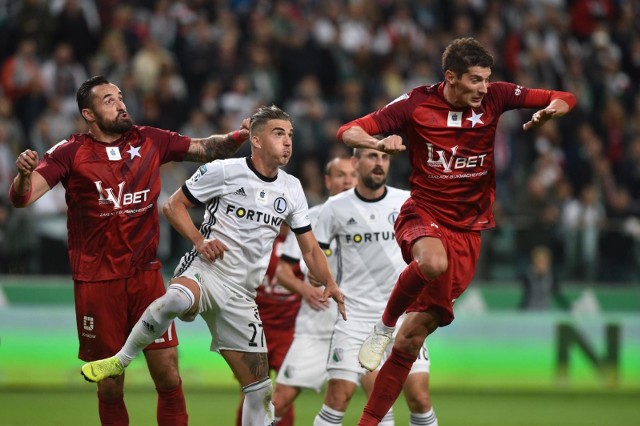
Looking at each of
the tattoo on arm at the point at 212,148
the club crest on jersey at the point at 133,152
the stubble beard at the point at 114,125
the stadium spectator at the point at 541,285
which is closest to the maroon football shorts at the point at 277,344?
the tattoo on arm at the point at 212,148

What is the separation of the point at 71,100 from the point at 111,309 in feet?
27.6

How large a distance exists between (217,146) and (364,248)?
1.68m

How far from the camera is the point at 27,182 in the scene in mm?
7879

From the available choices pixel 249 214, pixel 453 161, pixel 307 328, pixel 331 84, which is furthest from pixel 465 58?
pixel 331 84

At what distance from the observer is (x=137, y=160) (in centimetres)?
855

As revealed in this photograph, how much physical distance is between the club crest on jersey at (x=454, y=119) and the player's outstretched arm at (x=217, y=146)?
5.24ft

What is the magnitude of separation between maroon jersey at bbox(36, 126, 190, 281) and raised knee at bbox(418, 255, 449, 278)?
2.16 m

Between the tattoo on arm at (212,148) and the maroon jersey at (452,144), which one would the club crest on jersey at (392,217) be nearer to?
the maroon jersey at (452,144)

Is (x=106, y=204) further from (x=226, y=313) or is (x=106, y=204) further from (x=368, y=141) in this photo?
(x=368, y=141)

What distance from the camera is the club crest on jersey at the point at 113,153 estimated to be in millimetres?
8461

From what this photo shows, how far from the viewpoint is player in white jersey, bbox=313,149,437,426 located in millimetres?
9398

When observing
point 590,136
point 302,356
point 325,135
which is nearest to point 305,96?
point 325,135

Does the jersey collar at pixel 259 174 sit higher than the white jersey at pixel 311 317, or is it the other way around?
the jersey collar at pixel 259 174

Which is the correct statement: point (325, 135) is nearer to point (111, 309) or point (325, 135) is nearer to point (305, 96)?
point (305, 96)
